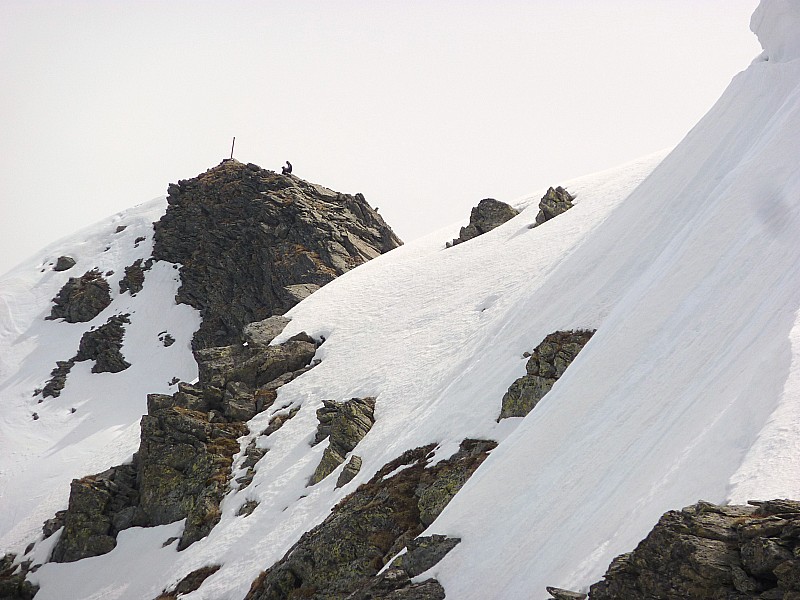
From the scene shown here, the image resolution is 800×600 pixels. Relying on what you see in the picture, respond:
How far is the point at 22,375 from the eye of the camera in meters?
60.9

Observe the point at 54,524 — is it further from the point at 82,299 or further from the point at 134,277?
the point at 134,277

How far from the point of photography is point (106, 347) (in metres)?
62.3

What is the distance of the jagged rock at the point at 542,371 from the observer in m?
22.2

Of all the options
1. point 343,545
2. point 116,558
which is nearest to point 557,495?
point 343,545

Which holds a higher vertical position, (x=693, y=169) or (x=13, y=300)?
(x=13, y=300)

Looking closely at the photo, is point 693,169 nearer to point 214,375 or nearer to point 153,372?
point 214,375

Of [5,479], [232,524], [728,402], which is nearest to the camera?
[728,402]

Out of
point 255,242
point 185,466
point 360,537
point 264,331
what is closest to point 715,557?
point 360,537

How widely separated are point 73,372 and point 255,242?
20.4 meters

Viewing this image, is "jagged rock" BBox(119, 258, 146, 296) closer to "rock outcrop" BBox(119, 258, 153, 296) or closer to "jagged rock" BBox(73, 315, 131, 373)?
"rock outcrop" BBox(119, 258, 153, 296)

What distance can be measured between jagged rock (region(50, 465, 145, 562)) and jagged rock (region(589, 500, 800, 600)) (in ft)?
99.0

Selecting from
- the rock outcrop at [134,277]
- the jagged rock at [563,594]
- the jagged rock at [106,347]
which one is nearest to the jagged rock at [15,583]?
the jagged rock at [106,347]

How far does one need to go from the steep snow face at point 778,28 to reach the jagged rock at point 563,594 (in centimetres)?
2365

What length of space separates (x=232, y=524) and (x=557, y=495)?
18.8 m
